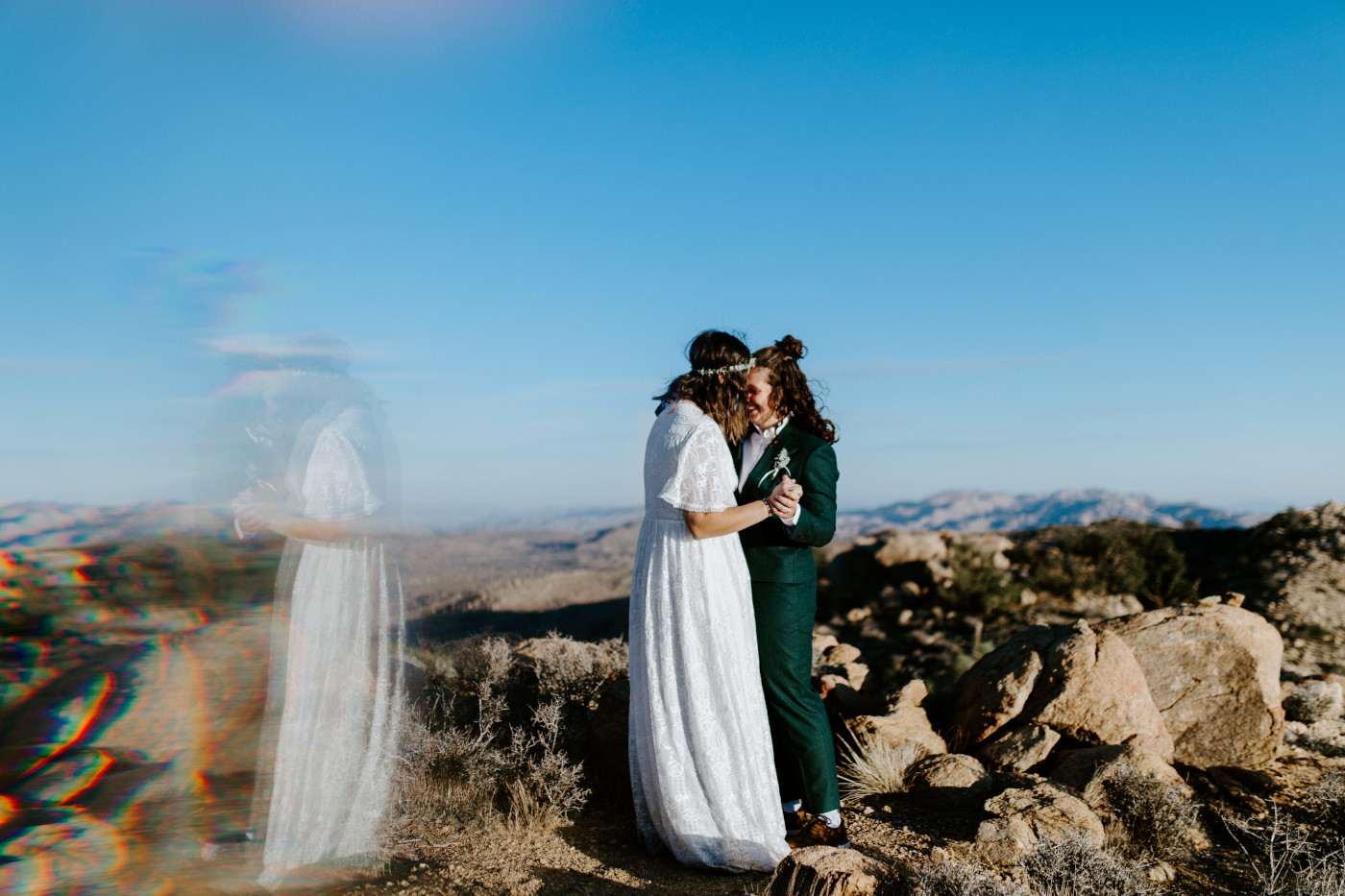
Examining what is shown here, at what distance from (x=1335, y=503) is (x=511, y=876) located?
13.7 m

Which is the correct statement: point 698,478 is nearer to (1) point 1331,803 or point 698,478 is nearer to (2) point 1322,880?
(2) point 1322,880

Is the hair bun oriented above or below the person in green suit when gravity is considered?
above

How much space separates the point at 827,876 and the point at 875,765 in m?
2.14

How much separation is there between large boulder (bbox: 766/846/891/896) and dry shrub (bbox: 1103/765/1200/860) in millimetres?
2037

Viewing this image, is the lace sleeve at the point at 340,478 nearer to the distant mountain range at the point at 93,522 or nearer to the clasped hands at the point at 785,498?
the distant mountain range at the point at 93,522

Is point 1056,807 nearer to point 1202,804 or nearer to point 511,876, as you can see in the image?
point 1202,804

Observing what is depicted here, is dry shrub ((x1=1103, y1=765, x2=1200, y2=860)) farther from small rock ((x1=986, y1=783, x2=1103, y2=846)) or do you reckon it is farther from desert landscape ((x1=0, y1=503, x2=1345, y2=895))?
small rock ((x1=986, y1=783, x2=1103, y2=846))

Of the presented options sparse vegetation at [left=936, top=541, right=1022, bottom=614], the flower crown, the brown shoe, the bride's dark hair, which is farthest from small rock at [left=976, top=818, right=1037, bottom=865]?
sparse vegetation at [left=936, top=541, right=1022, bottom=614]

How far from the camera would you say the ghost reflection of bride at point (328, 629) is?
9.29 feet

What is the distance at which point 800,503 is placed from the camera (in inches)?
165

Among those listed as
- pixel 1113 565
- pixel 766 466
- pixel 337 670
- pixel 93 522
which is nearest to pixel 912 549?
pixel 1113 565

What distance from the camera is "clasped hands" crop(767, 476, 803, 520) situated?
3863mm

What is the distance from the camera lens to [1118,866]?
3.54 meters

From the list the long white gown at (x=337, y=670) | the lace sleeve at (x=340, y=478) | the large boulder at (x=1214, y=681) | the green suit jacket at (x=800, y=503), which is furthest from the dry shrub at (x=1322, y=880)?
the lace sleeve at (x=340, y=478)
